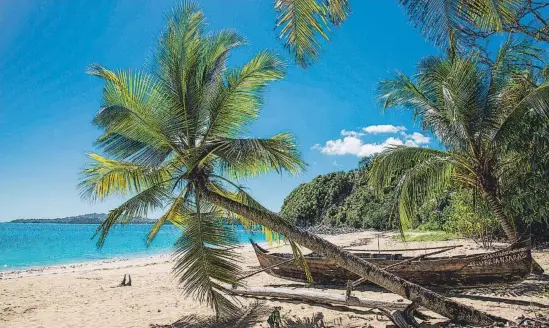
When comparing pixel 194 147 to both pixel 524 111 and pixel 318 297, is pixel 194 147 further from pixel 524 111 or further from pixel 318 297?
pixel 524 111

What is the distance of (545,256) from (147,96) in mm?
12218

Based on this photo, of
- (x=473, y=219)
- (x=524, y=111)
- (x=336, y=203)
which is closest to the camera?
(x=524, y=111)

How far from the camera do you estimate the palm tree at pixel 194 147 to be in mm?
5340

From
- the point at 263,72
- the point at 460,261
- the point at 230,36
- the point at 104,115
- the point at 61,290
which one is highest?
the point at 230,36

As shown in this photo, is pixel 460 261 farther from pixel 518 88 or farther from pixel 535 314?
pixel 518 88

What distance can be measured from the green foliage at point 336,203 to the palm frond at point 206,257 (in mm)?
33486

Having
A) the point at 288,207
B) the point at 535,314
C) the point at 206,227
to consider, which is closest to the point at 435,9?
the point at 206,227

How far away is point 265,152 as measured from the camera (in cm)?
516

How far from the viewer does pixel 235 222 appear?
23.9 ft

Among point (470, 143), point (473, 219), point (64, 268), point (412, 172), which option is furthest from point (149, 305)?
point (64, 268)

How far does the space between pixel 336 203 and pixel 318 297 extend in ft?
157

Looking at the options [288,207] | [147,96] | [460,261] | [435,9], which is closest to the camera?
[435,9]

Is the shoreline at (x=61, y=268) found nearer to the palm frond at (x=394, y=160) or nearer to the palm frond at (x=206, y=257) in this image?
the palm frond at (x=206, y=257)

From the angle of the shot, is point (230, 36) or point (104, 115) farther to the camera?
point (230, 36)
